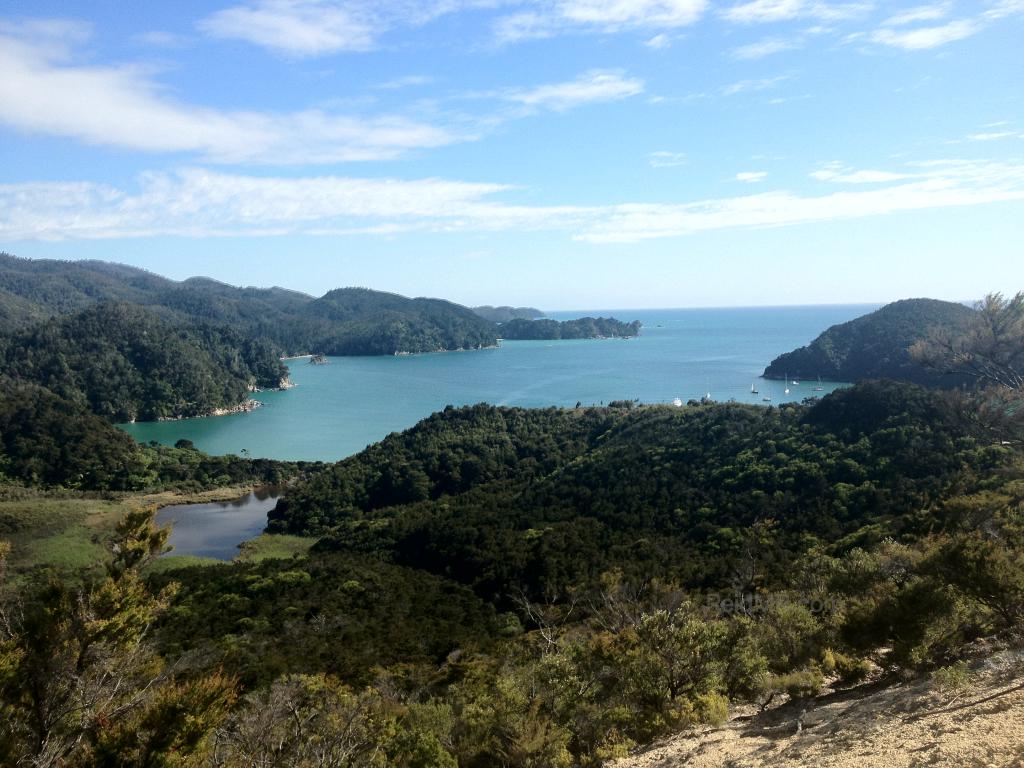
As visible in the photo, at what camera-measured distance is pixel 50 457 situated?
5728 cm

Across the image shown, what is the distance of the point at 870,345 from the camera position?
93500mm

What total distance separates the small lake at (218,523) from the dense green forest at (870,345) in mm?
76741

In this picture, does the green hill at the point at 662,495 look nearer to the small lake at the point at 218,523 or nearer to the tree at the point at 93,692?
the small lake at the point at 218,523

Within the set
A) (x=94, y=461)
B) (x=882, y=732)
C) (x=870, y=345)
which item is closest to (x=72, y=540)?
(x=94, y=461)

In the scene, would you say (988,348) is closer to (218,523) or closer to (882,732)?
(882,732)

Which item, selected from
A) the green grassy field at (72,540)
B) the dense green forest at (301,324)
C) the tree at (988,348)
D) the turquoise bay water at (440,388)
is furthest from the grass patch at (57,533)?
the dense green forest at (301,324)

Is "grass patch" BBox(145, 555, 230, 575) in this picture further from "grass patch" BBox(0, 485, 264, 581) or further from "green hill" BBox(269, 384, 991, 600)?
"green hill" BBox(269, 384, 991, 600)

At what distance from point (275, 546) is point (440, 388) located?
69.1m

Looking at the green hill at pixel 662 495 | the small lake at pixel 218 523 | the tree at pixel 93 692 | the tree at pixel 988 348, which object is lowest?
the small lake at pixel 218 523

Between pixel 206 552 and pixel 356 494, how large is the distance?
9.46 m

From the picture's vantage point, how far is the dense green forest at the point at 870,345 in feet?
290

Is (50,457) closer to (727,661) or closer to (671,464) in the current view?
(671,464)

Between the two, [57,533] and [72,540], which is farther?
[57,533]

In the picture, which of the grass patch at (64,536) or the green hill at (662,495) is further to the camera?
the grass patch at (64,536)
